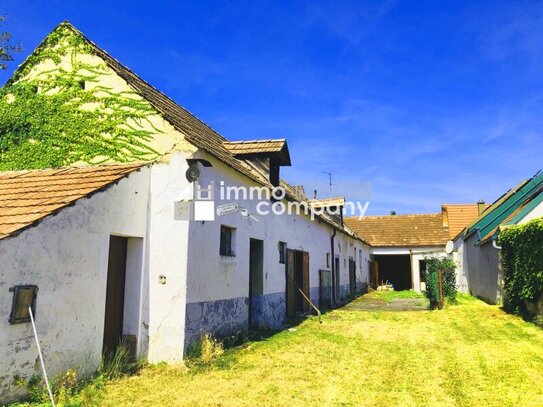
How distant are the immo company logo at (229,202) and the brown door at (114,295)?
123cm

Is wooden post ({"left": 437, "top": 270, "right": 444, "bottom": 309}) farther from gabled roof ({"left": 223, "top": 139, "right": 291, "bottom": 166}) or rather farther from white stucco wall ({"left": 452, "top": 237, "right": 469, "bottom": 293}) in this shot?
gabled roof ({"left": 223, "top": 139, "right": 291, "bottom": 166})

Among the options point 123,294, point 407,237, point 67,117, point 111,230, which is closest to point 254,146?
point 67,117

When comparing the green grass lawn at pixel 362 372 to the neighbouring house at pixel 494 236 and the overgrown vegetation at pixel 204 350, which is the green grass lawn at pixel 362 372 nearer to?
the overgrown vegetation at pixel 204 350

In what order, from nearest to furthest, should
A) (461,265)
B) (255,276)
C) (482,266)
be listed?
(255,276), (482,266), (461,265)

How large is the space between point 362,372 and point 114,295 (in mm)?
4609

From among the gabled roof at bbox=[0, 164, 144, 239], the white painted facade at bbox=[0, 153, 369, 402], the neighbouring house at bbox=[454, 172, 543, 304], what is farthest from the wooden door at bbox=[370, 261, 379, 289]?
the gabled roof at bbox=[0, 164, 144, 239]

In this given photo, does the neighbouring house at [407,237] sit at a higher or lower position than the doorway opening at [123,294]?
higher

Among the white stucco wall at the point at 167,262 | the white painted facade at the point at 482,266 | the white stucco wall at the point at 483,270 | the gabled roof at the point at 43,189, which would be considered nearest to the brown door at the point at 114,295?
the white stucco wall at the point at 167,262

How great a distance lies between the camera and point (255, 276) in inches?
440

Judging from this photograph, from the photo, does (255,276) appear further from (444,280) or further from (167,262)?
(444,280)

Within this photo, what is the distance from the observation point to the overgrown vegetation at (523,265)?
429 inches

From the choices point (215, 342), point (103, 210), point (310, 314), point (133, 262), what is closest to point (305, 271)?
point (310, 314)

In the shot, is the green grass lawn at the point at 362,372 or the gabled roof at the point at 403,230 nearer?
the green grass lawn at the point at 362,372

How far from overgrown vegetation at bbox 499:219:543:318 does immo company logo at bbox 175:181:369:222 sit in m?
6.88
